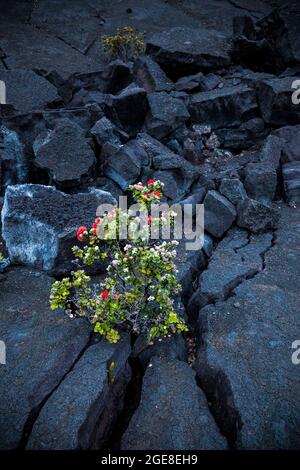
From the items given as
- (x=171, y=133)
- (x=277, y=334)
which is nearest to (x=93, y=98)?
(x=171, y=133)

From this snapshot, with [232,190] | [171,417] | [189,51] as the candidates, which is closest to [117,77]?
[189,51]

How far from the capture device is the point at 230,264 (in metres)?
5.10

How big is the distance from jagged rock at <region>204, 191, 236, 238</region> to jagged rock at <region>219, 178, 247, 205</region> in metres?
0.25

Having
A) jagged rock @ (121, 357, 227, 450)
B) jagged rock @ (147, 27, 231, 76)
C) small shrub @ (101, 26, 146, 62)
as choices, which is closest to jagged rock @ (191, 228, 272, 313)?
jagged rock @ (121, 357, 227, 450)

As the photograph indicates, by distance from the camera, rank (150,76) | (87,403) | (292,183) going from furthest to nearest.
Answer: (150,76) < (292,183) < (87,403)

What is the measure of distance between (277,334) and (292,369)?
0.47 meters

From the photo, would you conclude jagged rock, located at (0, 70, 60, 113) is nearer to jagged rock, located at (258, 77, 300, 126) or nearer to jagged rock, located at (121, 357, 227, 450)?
jagged rock, located at (258, 77, 300, 126)

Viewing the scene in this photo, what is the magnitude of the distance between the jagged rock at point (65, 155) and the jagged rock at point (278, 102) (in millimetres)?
4429

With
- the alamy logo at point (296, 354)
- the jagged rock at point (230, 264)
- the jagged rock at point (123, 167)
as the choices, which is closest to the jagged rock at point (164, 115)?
the jagged rock at point (123, 167)

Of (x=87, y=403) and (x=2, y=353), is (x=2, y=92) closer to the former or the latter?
(x=2, y=353)

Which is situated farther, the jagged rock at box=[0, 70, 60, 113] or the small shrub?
the small shrub

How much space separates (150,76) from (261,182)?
4118 mm

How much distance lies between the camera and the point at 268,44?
9.23 metres

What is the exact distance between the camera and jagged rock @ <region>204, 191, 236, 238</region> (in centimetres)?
577
